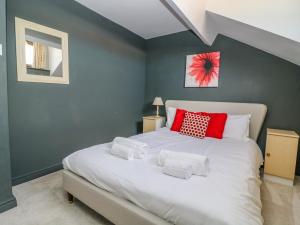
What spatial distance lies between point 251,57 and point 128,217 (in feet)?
9.85

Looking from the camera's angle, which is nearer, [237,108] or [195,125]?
[195,125]

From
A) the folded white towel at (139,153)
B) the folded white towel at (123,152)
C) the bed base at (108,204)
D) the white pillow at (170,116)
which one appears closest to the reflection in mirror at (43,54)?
the bed base at (108,204)

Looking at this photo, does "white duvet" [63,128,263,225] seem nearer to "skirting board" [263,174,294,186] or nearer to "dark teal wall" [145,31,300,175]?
"skirting board" [263,174,294,186]

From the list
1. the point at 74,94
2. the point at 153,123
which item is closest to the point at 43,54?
the point at 74,94

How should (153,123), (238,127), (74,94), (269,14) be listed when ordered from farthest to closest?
(153,123)
(74,94)
(238,127)
(269,14)

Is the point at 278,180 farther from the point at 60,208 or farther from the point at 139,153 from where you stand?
the point at 60,208

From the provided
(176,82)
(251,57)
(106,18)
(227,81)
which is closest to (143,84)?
(176,82)

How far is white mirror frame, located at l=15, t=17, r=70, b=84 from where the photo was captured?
2045mm

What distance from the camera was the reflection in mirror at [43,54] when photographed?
7.09ft

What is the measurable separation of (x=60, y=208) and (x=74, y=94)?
1.63 meters

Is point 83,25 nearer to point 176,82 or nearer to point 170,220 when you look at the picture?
point 176,82

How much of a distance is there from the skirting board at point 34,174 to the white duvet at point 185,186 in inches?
34.9

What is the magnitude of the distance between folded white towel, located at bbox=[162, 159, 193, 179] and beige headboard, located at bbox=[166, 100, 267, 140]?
6.61ft

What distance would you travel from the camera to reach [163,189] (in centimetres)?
113
